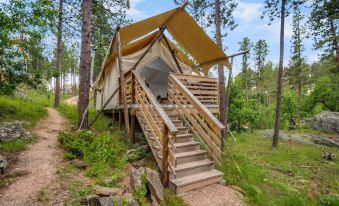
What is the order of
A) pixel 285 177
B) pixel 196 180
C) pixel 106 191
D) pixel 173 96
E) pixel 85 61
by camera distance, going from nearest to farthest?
pixel 106 191
pixel 196 180
pixel 173 96
pixel 285 177
pixel 85 61

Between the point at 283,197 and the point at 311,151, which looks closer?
the point at 283,197

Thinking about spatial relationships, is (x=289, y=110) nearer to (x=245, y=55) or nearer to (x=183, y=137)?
(x=245, y=55)

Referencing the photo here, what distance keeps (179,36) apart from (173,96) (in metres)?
2.84

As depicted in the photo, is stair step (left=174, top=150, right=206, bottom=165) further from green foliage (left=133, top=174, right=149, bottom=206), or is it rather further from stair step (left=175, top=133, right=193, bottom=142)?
green foliage (left=133, top=174, right=149, bottom=206)

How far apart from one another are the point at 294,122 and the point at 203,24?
1651 centimetres

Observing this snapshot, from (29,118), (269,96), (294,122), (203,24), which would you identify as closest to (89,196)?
(29,118)

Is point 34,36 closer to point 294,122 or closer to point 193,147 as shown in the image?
point 193,147

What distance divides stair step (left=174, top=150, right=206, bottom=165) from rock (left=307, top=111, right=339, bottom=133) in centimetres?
1665

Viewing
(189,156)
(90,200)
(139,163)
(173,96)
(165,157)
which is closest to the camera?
(90,200)

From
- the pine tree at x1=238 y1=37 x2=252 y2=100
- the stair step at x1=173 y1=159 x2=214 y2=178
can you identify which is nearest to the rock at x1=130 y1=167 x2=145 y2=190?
the stair step at x1=173 y1=159 x2=214 y2=178

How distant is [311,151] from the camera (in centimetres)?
1072

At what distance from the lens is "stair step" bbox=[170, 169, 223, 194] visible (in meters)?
4.06

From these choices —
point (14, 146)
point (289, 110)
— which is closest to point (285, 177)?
point (14, 146)

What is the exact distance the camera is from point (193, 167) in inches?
183
